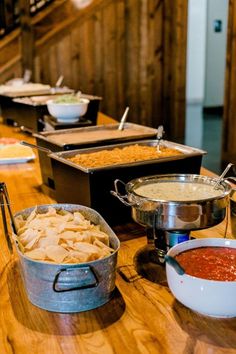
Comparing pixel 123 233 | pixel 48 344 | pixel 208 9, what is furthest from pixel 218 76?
pixel 48 344

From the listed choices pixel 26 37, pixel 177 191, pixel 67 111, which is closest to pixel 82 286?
pixel 177 191

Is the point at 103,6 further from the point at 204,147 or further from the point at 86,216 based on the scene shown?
the point at 86,216

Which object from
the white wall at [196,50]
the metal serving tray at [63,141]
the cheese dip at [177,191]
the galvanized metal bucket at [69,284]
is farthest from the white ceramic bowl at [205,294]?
the white wall at [196,50]

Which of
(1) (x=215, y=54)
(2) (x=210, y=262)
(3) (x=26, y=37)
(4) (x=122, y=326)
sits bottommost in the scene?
(4) (x=122, y=326)

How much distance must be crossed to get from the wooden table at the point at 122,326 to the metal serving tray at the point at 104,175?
30 centimetres

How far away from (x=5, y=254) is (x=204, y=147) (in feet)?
16.6

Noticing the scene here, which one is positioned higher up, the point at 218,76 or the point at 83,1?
the point at 83,1

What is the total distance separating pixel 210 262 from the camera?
3.56 feet

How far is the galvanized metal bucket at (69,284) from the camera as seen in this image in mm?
1040

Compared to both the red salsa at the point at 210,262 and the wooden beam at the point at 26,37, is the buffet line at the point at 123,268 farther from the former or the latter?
the wooden beam at the point at 26,37

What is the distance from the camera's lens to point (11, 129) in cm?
357

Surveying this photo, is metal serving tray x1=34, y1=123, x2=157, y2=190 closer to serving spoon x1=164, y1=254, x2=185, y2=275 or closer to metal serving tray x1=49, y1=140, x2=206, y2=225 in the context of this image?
metal serving tray x1=49, y1=140, x2=206, y2=225

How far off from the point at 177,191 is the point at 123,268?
0.83 feet

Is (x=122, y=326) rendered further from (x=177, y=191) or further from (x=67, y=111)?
(x=67, y=111)
